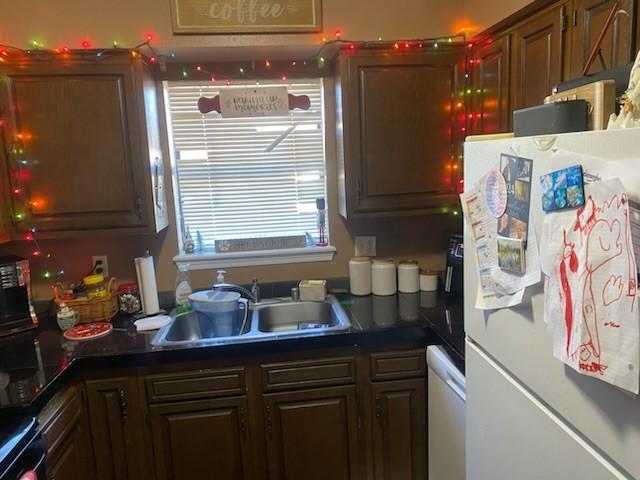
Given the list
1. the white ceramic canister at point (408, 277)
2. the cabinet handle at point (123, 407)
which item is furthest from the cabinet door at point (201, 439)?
the white ceramic canister at point (408, 277)

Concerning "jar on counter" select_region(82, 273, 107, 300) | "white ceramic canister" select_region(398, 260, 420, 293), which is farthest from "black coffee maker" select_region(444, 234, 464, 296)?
"jar on counter" select_region(82, 273, 107, 300)

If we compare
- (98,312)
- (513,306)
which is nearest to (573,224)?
(513,306)

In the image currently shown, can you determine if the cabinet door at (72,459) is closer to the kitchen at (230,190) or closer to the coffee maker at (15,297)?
the kitchen at (230,190)

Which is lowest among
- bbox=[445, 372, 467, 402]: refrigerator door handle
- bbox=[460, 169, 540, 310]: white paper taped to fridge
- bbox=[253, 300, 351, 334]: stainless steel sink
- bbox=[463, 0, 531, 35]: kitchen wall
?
bbox=[445, 372, 467, 402]: refrigerator door handle

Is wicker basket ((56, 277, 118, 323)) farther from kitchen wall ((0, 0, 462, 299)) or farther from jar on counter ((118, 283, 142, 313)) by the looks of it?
kitchen wall ((0, 0, 462, 299))

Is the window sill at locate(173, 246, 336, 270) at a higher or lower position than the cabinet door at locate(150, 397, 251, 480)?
higher

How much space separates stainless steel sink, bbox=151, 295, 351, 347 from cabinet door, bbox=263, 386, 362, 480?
31cm

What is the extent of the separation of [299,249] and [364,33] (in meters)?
1.12

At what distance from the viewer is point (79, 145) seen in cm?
201

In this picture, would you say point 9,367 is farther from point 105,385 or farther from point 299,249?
point 299,249

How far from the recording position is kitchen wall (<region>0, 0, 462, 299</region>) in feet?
6.88

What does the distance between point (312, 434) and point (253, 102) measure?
5.30ft

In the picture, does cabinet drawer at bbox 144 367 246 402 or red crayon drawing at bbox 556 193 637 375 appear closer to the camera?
red crayon drawing at bbox 556 193 637 375

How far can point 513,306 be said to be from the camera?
0.98m
